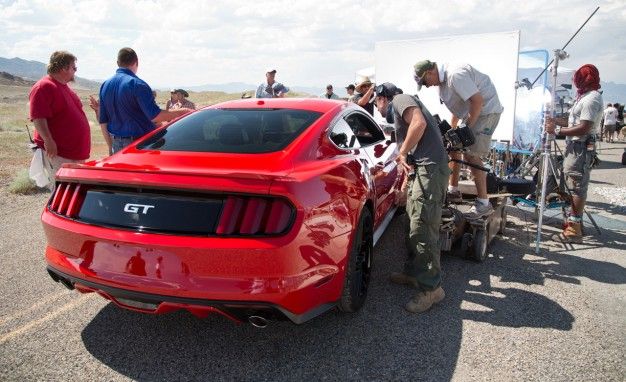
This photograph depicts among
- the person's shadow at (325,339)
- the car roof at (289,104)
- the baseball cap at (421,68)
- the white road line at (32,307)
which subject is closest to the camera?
the person's shadow at (325,339)

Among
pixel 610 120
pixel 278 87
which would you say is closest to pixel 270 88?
pixel 278 87

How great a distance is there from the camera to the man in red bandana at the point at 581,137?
5.21m

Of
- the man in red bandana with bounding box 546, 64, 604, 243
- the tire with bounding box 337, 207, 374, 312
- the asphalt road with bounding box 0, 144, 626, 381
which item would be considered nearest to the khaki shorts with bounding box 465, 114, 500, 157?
the man in red bandana with bounding box 546, 64, 604, 243

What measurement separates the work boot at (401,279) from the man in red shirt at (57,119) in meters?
3.37

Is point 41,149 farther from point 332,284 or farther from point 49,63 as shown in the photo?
point 332,284

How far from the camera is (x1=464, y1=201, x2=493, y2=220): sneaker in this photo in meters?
4.49

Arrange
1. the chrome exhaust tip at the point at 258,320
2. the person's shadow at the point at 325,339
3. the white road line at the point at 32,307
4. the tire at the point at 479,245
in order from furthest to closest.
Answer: the tire at the point at 479,245
the white road line at the point at 32,307
the person's shadow at the point at 325,339
the chrome exhaust tip at the point at 258,320

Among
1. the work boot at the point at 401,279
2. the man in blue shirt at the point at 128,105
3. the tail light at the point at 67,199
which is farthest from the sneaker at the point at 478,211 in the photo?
the tail light at the point at 67,199

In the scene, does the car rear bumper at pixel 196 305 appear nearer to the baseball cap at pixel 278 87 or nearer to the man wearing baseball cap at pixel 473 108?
the man wearing baseball cap at pixel 473 108

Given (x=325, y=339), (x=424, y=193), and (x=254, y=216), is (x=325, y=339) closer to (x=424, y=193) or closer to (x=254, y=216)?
(x=254, y=216)

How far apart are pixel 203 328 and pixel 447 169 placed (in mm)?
2142

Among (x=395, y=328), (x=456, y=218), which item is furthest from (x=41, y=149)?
(x=456, y=218)

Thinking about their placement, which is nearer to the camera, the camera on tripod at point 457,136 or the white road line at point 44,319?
the white road line at point 44,319

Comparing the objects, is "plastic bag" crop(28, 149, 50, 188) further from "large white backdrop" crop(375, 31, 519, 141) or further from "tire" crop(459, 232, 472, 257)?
"large white backdrop" crop(375, 31, 519, 141)
